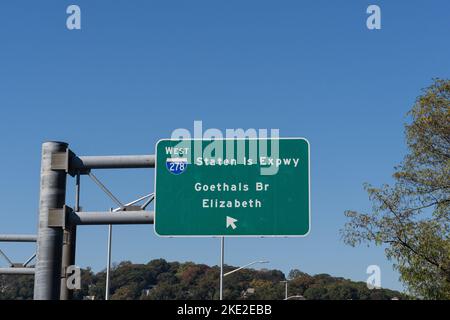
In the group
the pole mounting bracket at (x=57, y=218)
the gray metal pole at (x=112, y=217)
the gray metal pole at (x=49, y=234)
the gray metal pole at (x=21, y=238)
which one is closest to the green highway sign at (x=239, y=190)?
the gray metal pole at (x=112, y=217)

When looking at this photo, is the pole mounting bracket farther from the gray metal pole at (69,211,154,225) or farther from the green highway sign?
the green highway sign

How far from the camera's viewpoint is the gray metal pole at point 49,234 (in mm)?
18094

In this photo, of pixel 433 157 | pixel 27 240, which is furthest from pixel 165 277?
pixel 433 157

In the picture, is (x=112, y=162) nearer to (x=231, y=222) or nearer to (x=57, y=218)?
(x=57, y=218)

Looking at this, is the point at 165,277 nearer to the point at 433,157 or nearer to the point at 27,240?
the point at 27,240

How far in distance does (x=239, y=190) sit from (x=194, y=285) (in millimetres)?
133353

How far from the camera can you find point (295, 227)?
1820 cm

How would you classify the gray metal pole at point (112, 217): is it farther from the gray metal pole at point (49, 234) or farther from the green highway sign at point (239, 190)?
the gray metal pole at point (49, 234)

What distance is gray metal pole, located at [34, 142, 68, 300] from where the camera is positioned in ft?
59.4

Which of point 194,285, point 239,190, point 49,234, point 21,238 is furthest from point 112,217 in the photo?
point 194,285

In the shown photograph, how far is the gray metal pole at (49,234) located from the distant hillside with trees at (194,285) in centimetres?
10910
